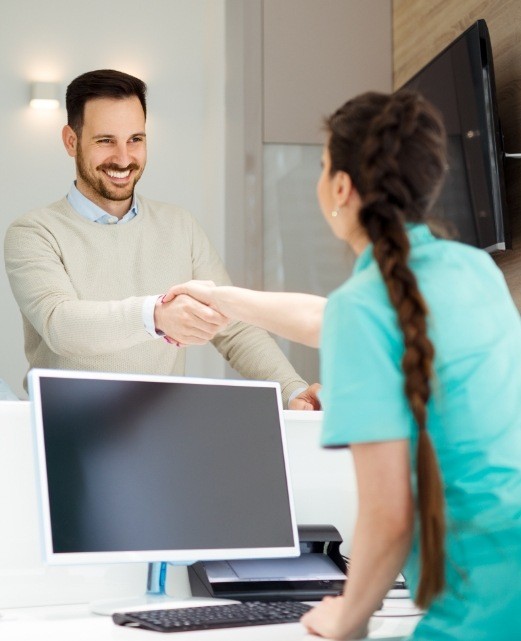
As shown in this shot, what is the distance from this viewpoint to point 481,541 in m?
1.10

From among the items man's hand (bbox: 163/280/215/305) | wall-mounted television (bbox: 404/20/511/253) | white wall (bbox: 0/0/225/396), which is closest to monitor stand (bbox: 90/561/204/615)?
man's hand (bbox: 163/280/215/305)

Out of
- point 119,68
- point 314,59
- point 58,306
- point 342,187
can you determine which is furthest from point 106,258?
point 119,68

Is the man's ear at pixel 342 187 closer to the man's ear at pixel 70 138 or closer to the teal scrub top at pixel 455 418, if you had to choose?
the teal scrub top at pixel 455 418

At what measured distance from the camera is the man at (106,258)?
2.71 metres

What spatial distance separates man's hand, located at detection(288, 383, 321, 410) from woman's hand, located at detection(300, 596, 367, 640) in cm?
119

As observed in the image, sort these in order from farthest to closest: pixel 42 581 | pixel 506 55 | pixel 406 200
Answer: pixel 506 55 < pixel 42 581 < pixel 406 200

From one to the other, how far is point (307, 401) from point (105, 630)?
99cm

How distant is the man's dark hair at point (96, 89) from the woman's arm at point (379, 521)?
232 centimetres

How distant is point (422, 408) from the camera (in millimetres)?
1067

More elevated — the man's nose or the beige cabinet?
the beige cabinet

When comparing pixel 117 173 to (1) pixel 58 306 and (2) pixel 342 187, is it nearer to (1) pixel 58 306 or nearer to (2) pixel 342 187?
(1) pixel 58 306

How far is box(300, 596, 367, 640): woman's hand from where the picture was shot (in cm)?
116

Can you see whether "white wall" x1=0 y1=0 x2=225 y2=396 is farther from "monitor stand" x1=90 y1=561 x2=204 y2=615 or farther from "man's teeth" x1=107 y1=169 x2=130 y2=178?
"monitor stand" x1=90 y1=561 x2=204 y2=615

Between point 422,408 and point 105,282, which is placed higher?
point 105,282
